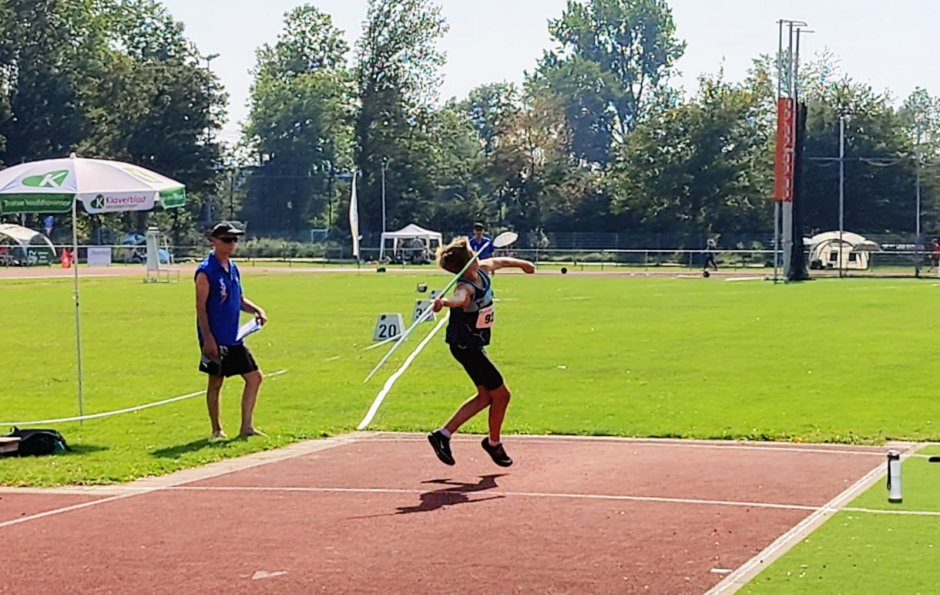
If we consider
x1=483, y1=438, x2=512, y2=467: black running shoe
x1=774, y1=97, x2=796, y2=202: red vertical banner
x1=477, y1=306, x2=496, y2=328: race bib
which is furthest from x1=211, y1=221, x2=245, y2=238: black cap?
x1=774, y1=97, x2=796, y2=202: red vertical banner

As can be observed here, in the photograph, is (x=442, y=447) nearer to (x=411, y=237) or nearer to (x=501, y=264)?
(x=501, y=264)

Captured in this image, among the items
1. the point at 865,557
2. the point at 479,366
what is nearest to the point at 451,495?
the point at 479,366

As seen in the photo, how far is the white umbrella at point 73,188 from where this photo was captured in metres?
13.5

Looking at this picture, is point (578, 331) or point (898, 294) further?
point (898, 294)

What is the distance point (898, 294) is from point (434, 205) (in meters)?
64.1

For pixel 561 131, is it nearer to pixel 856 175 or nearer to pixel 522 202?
pixel 522 202

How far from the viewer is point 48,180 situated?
13.6m

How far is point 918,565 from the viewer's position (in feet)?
24.9

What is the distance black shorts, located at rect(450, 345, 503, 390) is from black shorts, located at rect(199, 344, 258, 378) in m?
3.03

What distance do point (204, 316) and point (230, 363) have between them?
0.59 metres

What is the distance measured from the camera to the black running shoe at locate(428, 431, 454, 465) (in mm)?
11094

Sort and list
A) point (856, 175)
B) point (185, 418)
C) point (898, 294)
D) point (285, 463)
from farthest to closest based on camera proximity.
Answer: point (856, 175), point (898, 294), point (185, 418), point (285, 463)

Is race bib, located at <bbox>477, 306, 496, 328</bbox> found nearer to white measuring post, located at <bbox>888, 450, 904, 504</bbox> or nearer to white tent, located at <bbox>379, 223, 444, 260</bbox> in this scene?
white measuring post, located at <bbox>888, 450, 904, 504</bbox>

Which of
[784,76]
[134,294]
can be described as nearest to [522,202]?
[784,76]
